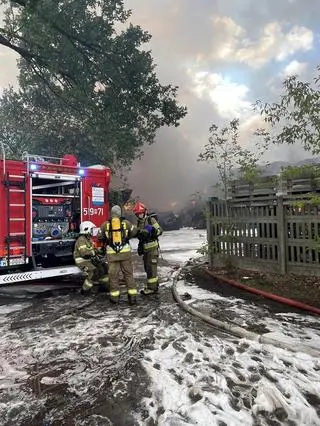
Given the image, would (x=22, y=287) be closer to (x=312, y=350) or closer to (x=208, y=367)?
(x=208, y=367)

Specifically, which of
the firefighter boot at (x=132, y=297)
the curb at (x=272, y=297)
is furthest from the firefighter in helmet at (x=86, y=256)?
the curb at (x=272, y=297)

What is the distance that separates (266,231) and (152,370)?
4627 mm

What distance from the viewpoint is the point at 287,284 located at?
644 cm

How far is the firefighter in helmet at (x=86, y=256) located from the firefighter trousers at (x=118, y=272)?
83cm

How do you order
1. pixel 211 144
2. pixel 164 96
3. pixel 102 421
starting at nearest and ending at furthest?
pixel 102 421 < pixel 211 144 < pixel 164 96

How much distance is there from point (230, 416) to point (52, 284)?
5.99 metres

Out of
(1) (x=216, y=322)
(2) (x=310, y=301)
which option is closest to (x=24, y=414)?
(1) (x=216, y=322)

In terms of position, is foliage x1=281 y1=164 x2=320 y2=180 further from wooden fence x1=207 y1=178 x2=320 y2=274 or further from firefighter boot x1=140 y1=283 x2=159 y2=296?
firefighter boot x1=140 y1=283 x2=159 y2=296

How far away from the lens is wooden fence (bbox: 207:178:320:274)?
6531 mm

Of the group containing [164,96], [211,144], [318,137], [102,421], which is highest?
[164,96]

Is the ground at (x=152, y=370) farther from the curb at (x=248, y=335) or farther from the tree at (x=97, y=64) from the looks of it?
the tree at (x=97, y=64)

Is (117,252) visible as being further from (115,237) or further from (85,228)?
(85,228)

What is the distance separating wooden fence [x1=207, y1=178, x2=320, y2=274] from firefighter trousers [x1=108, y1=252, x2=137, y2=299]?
2868 mm

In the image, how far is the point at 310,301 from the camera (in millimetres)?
5402
